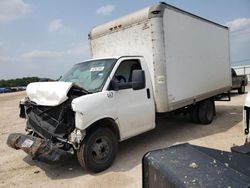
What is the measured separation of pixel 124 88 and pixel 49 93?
1.52 meters

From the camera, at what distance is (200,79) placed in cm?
793

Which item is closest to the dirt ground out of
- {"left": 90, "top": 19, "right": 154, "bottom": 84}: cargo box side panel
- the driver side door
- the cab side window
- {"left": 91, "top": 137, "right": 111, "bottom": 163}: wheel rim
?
{"left": 91, "top": 137, "right": 111, "bottom": 163}: wheel rim

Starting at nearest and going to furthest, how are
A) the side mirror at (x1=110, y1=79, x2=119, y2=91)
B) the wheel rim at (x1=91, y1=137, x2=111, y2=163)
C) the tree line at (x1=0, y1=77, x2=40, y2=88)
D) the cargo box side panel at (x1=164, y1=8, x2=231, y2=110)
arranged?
the wheel rim at (x1=91, y1=137, x2=111, y2=163), the side mirror at (x1=110, y1=79, x2=119, y2=91), the cargo box side panel at (x1=164, y1=8, x2=231, y2=110), the tree line at (x1=0, y1=77, x2=40, y2=88)

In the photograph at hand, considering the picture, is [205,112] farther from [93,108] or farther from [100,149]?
[93,108]

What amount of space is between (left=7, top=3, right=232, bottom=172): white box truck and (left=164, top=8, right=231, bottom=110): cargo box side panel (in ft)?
0.08

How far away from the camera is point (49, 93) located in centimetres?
496

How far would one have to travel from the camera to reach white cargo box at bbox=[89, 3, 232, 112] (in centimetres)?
623

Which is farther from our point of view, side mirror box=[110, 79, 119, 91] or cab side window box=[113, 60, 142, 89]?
cab side window box=[113, 60, 142, 89]

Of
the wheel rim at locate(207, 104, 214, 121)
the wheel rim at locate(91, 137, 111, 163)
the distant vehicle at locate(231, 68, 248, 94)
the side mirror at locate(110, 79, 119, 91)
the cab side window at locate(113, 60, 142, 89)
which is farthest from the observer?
the distant vehicle at locate(231, 68, 248, 94)

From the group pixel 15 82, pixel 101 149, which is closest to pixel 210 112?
pixel 101 149

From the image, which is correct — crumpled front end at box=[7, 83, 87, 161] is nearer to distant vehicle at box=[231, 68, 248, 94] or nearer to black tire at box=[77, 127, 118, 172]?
black tire at box=[77, 127, 118, 172]

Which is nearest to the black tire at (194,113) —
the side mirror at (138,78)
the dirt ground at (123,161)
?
the dirt ground at (123,161)

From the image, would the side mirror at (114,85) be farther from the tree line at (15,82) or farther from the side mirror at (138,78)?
the tree line at (15,82)

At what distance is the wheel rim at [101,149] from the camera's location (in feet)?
16.3
